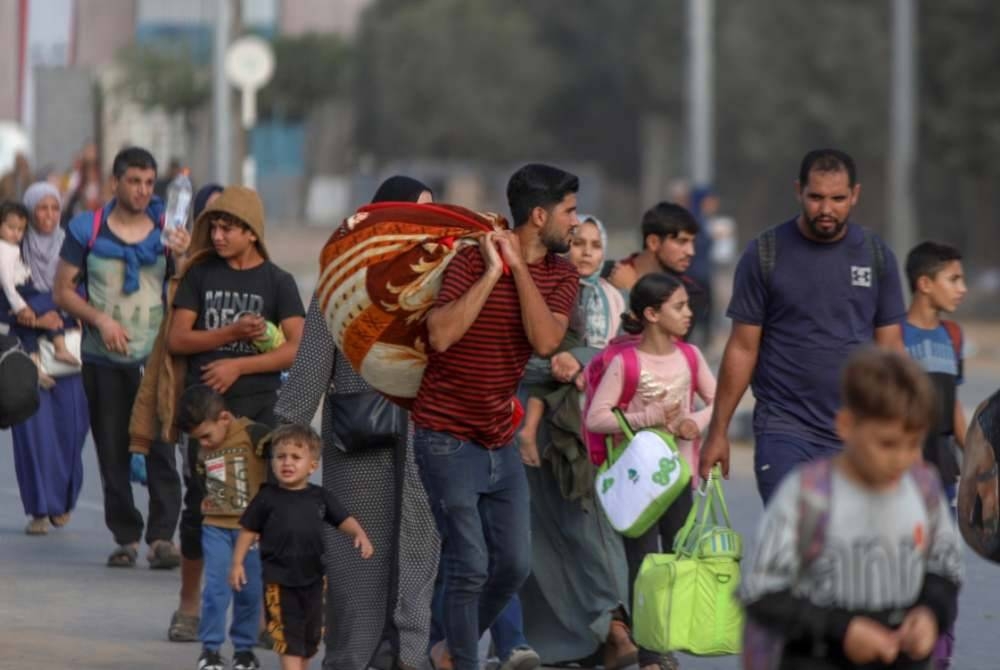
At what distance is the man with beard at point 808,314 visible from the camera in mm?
7559

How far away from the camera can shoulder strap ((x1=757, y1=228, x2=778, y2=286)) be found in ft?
25.1

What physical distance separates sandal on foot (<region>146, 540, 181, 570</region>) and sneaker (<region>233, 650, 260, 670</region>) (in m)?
2.67

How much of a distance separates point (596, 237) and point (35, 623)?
2601 millimetres

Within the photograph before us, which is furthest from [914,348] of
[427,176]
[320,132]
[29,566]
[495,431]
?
[320,132]

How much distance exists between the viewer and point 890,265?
7668 millimetres

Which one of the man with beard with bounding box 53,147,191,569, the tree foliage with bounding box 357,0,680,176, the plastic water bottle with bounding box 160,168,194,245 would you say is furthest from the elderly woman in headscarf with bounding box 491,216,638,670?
the tree foliage with bounding box 357,0,680,176

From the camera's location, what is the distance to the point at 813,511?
462 centimetres

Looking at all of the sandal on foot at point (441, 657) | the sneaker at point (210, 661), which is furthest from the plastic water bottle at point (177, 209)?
the sandal on foot at point (441, 657)

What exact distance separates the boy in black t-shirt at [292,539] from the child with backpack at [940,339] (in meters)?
2.17

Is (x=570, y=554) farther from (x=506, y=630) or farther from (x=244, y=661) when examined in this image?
(x=244, y=661)

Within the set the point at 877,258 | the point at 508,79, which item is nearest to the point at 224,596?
the point at 877,258

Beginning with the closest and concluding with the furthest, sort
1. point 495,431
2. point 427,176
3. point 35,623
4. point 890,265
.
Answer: point 495,431
point 890,265
point 35,623
point 427,176

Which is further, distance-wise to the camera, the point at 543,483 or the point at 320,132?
the point at 320,132

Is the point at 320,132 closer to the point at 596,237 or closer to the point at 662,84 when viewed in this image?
the point at 662,84
